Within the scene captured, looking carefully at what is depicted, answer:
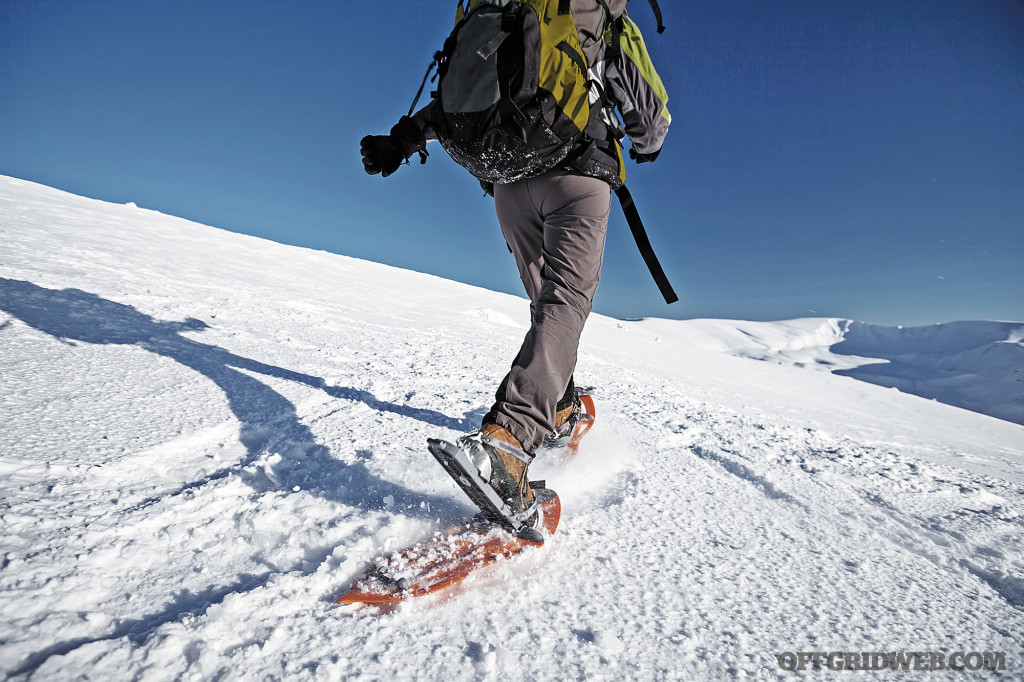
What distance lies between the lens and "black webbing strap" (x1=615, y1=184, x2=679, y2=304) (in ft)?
5.28

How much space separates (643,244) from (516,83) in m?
0.79

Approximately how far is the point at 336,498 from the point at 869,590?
139 centimetres

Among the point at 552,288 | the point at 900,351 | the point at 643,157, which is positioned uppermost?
the point at 900,351

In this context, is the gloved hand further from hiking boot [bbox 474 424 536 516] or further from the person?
hiking boot [bbox 474 424 536 516]

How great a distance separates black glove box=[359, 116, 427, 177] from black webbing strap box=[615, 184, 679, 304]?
31.1 inches

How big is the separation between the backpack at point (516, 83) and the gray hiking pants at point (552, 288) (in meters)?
0.12

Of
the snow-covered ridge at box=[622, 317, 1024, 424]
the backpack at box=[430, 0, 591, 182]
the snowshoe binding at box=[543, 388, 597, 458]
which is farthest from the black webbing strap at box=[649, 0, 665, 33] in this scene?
the snow-covered ridge at box=[622, 317, 1024, 424]

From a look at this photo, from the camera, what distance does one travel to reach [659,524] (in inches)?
49.5

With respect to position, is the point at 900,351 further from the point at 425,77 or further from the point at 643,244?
the point at 425,77

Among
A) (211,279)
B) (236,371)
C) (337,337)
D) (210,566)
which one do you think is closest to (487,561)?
(210,566)

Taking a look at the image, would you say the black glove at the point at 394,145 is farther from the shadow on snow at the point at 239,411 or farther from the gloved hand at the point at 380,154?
the shadow on snow at the point at 239,411

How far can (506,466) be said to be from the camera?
41.2 inches

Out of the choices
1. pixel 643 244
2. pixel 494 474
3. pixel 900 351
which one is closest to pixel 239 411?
pixel 494 474

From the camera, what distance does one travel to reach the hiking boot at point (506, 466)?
1.02m
